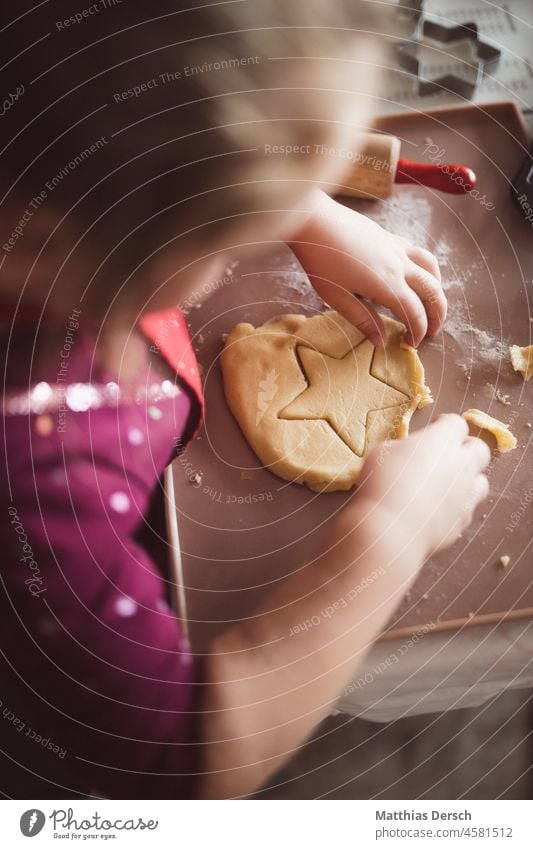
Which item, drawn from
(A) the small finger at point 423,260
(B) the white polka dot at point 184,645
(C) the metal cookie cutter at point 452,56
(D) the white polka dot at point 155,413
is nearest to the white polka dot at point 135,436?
(D) the white polka dot at point 155,413

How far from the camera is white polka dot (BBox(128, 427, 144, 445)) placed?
1.58ft

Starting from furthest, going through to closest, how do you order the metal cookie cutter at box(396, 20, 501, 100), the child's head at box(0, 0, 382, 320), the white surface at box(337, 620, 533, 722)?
the metal cookie cutter at box(396, 20, 501, 100) < the white surface at box(337, 620, 533, 722) < the child's head at box(0, 0, 382, 320)

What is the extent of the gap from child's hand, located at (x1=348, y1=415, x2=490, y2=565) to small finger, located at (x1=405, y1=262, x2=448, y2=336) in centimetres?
8

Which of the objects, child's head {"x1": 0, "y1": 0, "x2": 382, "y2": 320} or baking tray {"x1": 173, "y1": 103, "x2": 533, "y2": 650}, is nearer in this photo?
child's head {"x1": 0, "y1": 0, "x2": 382, "y2": 320}

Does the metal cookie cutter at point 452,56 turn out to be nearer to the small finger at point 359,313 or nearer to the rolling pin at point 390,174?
the rolling pin at point 390,174

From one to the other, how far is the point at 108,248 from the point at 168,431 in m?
0.13

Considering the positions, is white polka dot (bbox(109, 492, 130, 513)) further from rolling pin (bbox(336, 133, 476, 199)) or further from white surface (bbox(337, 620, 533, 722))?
rolling pin (bbox(336, 133, 476, 199))

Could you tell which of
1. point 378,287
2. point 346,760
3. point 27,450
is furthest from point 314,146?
→ point 346,760

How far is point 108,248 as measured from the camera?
0.42m

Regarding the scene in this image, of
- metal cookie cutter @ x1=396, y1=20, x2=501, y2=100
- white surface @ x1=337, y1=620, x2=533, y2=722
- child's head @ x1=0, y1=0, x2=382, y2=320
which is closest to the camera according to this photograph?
child's head @ x1=0, y1=0, x2=382, y2=320

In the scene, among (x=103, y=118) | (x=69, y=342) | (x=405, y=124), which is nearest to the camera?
(x=103, y=118)

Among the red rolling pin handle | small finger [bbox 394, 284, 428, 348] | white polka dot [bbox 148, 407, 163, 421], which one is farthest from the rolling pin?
white polka dot [bbox 148, 407, 163, 421]
